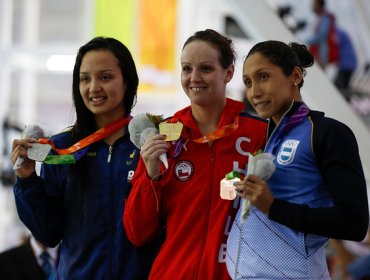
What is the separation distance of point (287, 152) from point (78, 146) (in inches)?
37.8

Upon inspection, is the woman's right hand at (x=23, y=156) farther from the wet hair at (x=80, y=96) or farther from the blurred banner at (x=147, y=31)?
the blurred banner at (x=147, y=31)

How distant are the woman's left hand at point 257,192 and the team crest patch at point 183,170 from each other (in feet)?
1.44

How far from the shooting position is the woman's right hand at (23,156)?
3.15 meters

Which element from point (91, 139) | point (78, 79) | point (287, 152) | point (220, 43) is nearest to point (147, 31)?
point (78, 79)

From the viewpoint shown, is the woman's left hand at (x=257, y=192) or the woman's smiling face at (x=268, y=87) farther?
the woman's smiling face at (x=268, y=87)

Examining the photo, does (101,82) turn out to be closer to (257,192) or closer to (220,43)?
(220,43)

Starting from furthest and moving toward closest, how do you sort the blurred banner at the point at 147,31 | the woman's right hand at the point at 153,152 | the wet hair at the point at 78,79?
1. the blurred banner at the point at 147,31
2. the wet hair at the point at 78,79
3. the woman's right hand at the point at 153,152

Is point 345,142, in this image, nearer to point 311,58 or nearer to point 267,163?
point 267,163

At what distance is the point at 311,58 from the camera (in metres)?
2.95

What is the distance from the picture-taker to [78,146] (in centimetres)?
319

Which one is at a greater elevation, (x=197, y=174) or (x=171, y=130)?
(x=171, y=130)

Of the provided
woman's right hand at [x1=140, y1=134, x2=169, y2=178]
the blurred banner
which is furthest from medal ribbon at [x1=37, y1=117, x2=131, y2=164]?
the blurred banner

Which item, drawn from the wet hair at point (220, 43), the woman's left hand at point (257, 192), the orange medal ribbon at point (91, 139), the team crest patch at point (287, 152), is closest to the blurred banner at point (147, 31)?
the orange medal ribbon at point (91, 139)

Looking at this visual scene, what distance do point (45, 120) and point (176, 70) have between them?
300 centimetres
